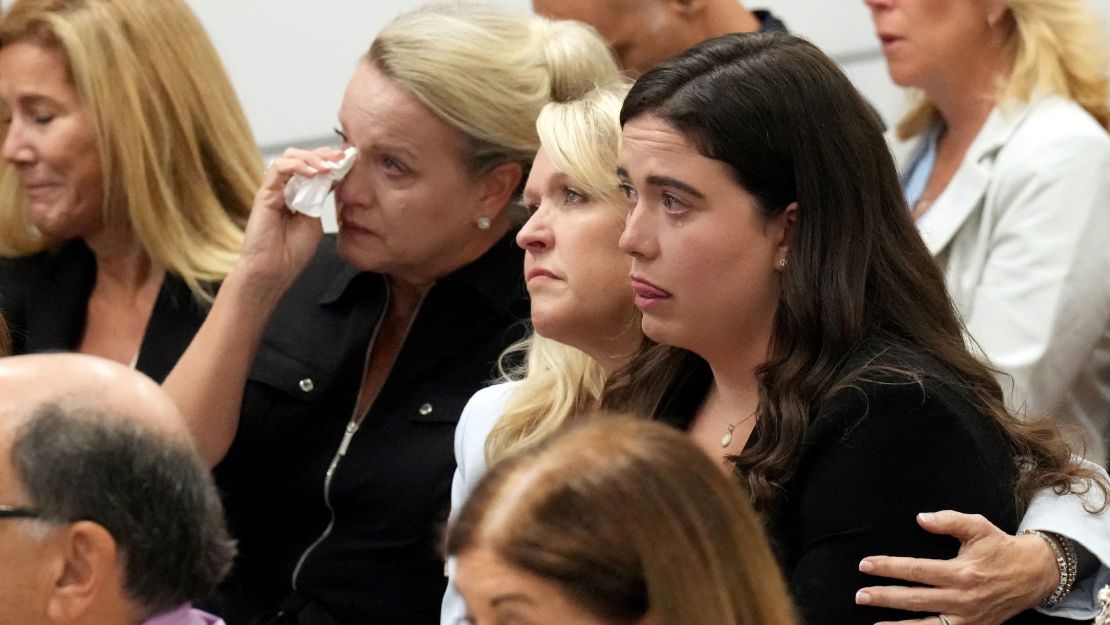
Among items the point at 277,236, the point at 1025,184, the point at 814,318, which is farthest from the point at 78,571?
the point at 1025,184

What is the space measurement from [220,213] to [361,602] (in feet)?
3.10

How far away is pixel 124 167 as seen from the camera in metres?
3.34

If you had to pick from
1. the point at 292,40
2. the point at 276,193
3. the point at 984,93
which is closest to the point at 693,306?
the point at 276,193

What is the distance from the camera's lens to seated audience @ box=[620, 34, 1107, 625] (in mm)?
2037

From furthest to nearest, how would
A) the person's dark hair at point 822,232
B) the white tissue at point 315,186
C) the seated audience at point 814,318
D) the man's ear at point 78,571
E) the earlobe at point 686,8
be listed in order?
the earlobe at point 686,8 → the white tissue at point 315,186 → the person's dark hair at point 822,232 → the seated audience at point 814,318 → the man's ear at point 78,571

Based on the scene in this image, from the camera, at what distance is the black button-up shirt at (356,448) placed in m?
2.91

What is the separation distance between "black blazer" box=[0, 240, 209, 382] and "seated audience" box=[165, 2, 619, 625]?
181mm

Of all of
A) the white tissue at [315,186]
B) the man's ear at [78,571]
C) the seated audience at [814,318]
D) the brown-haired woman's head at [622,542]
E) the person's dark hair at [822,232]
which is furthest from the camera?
the white tissue at [315,186]

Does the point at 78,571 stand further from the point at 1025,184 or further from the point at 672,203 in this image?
the point at 1025,184

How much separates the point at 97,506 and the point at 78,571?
0.07 m

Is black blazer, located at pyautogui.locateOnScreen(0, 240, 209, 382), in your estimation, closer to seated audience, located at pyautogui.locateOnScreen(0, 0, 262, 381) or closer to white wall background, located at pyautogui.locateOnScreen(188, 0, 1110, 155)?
seated audience, located at pyautogui.locateOnScreen(0, 0, 262, 381)

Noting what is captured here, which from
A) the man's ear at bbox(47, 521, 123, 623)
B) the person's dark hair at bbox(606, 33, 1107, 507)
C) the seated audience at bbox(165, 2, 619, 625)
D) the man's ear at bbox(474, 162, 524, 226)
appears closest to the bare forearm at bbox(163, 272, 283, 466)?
the seated audience at bbox(165, 2, 619, 625)

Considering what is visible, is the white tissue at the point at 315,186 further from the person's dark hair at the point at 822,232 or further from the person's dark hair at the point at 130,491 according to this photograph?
the person's dark hair at the point at 130,491

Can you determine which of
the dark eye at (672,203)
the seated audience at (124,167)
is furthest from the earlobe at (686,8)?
the dark eye at (672,203)
